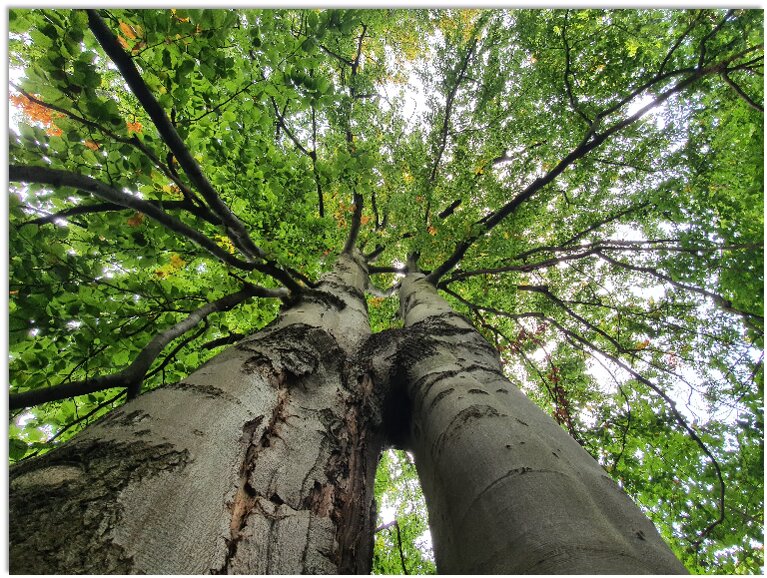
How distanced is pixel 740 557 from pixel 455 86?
21.0 ft

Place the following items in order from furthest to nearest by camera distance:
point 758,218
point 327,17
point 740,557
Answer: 1. point 740,557
2. point 758,218
3. point 327,17

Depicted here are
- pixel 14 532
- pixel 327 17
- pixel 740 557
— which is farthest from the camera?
pixel 740 557

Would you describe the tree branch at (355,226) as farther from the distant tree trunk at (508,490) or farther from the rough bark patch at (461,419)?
the rough bark patch at (461,419)

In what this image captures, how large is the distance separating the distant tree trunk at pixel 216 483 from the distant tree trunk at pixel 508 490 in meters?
0.31

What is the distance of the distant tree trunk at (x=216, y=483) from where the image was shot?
837 millimetres

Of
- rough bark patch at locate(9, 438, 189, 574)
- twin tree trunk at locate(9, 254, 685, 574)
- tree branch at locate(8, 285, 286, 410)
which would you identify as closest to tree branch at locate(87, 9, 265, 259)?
tree branch at locate(8, 285, 286, 410)

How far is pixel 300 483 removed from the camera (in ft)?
4.18

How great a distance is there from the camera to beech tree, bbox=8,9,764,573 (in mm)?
1050

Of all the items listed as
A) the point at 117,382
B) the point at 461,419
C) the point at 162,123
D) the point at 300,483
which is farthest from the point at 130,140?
the point at 461,419

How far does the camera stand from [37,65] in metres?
1.53

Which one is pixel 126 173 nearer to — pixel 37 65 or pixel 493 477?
pixel 37 65

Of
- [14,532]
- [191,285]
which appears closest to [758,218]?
[14,532]

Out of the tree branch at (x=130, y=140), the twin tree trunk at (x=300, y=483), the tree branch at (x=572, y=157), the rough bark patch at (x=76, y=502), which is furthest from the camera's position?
the tree branch at (x=572, y=157)

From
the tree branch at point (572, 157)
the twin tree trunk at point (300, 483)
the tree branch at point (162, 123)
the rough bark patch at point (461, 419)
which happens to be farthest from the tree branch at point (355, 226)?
the rough bark patch at point (461, 419)
